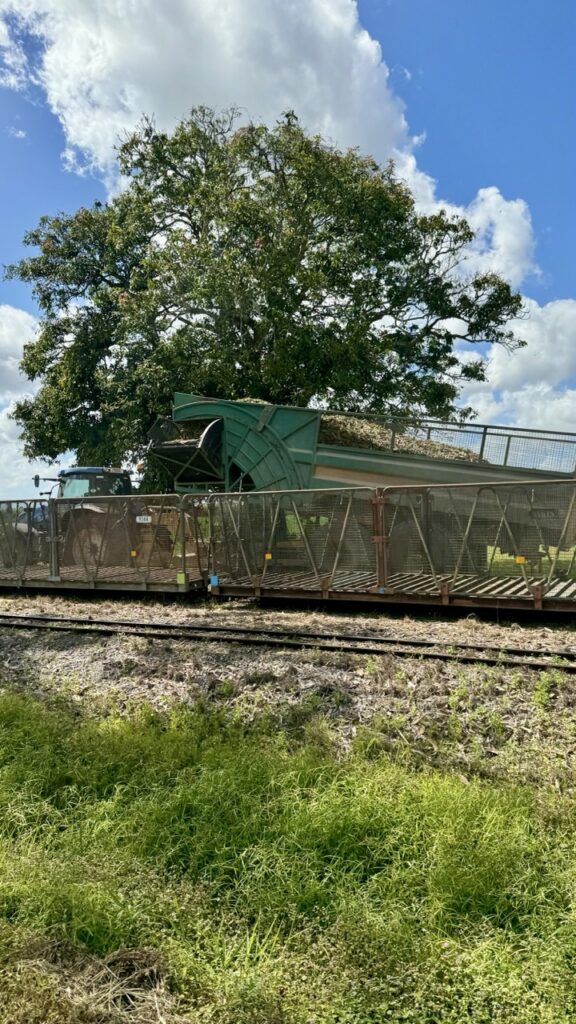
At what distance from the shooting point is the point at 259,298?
1991 centimetres

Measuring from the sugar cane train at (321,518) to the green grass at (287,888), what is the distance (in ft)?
15.5

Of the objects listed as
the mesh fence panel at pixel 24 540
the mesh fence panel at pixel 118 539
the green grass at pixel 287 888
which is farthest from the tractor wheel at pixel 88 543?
the green grass at pixel 287 888

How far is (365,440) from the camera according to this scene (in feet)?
38.2

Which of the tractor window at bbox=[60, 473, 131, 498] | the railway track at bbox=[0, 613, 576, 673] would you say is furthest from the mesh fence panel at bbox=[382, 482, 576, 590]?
the tractor window at bbox=[60, 473, 131, 498]

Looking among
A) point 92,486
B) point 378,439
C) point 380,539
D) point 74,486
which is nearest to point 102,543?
point 92,486

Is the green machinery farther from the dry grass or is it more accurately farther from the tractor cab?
the tractor cab

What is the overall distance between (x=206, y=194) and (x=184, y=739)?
2184cm

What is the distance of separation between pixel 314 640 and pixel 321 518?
2.79m

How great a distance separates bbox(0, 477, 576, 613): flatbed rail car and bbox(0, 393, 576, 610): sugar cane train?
0.02 metres

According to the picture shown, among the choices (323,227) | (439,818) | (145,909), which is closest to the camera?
(145,909)

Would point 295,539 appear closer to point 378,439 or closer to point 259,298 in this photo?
point 378,439

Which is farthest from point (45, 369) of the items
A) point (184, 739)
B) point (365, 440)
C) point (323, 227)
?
point (184, 739)

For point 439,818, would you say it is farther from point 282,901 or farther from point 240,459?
point 240,459

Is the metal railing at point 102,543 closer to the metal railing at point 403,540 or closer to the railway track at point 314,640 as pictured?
the metal railing at point 403,540
